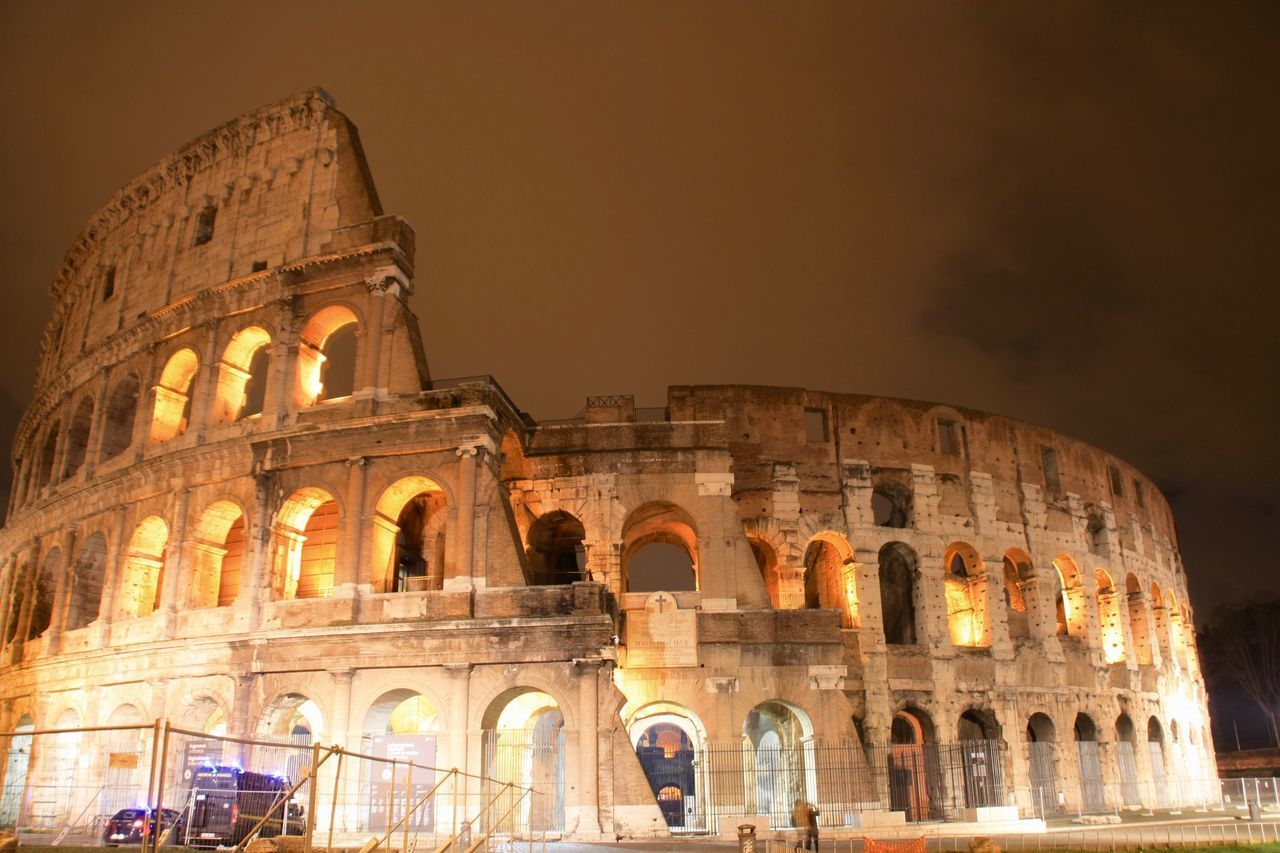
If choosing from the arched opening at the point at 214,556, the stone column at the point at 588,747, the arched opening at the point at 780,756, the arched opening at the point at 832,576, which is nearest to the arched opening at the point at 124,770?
the arched opening at the point at 214,556

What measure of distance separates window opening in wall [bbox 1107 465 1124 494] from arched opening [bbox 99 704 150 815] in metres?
27.2

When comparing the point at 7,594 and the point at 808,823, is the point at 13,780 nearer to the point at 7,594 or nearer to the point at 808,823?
the point at 7,594

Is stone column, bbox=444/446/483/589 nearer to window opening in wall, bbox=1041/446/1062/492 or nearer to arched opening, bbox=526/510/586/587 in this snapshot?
A: arched opening, bbox=526/510/586/587

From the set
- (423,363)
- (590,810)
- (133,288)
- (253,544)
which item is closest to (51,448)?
(133,288)

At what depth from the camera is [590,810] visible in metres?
17.6

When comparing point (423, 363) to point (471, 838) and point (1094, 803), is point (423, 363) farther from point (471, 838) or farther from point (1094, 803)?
point (1094, 803)

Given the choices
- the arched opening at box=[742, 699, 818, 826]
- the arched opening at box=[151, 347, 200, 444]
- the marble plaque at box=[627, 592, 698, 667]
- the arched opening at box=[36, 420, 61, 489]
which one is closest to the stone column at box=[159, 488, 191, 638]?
the arched opening at box=[151, 347, 200, 444]

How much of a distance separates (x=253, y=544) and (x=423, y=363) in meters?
4.95

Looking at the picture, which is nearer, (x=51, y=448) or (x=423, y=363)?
(x=423, y=363)

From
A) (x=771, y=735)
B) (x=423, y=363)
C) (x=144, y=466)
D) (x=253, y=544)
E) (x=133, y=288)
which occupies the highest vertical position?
(x=133, y=288)

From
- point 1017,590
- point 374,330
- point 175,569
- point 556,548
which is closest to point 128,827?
point 175,569

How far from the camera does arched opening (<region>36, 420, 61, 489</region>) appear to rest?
91.6 ft

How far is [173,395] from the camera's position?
2397 centimetres

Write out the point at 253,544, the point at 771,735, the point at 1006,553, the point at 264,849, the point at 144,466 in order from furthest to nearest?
1. the point at 1006,553
2. the point at 771,735
3. the point at 144,466
4. the point at 253,544
5. the point at 264,849
